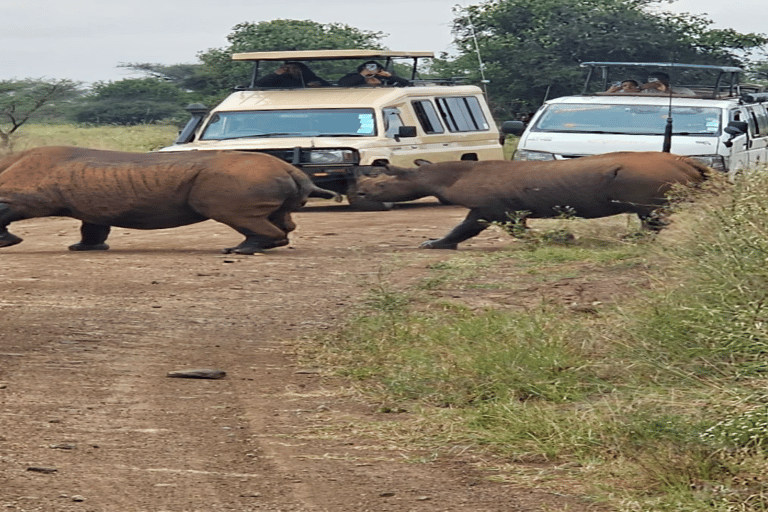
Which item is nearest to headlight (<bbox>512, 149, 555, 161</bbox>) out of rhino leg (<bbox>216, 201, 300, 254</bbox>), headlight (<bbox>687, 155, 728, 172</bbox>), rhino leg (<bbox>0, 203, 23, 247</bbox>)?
headlight (<bbox>687, 155, 728, 172</bbox>)

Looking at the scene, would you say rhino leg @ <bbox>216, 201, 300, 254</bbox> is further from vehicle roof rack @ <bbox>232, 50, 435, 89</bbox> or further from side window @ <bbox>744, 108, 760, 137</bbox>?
side window @ <bbox>744, 108, 760, 137</bbox>

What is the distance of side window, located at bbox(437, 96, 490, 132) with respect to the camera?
18.2 metres

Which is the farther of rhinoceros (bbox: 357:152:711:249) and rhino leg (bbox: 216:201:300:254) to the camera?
rhino leg (bbox: 216:201:300:254)

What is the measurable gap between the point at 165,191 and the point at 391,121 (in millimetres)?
5380

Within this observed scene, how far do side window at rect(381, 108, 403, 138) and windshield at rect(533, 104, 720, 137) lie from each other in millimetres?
1731

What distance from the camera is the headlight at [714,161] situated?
14867 millimetres

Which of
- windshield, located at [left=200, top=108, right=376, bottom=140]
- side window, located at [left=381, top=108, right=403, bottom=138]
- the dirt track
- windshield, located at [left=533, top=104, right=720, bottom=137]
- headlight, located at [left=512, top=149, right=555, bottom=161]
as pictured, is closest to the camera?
the dirt track

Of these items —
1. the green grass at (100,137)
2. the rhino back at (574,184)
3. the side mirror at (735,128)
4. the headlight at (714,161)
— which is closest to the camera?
the rhino back at (574,184)

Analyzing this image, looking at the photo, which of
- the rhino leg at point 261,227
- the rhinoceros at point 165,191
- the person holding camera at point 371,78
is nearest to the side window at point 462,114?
the person holding camera at point 371,78

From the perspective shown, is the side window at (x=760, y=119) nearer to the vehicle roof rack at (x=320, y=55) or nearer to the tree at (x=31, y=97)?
the vehicle roof rack at (x=320, y=55)

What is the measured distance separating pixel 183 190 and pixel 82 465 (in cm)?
708

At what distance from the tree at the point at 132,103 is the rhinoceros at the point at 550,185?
26565mm

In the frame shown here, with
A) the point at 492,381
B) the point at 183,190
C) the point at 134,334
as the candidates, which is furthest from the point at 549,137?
the point at 492,381

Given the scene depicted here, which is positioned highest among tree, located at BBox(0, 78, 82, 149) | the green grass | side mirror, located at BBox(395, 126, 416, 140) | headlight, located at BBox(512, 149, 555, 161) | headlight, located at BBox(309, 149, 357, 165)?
side mirror, located at BBox(395, 126, 416, 140)
